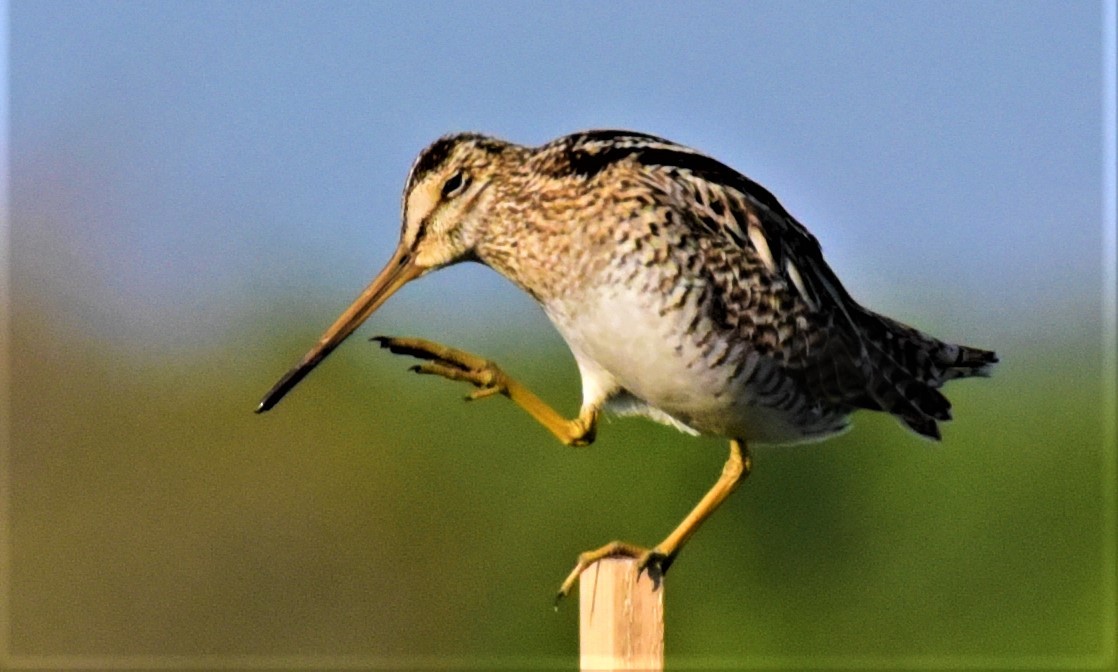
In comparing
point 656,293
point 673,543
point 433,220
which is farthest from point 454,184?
point 673,543

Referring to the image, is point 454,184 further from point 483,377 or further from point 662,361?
point 662,361

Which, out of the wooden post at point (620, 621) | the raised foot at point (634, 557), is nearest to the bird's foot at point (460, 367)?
the raised foot at point (634, 557)

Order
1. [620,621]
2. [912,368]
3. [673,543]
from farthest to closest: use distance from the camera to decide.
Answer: [912,368], [673,543], [620,621]

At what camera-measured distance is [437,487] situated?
10711mm

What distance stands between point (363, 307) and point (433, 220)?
0.32m

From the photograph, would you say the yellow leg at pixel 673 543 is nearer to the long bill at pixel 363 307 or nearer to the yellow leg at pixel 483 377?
the yellow leg at pixel 483 377

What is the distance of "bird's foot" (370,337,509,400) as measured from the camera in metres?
5.38

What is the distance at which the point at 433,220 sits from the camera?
5.57 m

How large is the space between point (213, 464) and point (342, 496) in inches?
31.3

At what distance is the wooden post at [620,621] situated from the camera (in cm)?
438

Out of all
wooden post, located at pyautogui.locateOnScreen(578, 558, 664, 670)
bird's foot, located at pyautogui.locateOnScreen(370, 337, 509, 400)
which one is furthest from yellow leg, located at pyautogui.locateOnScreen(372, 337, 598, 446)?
wooden post, located at pyautogui.locateOnScreen(578, 558, 664, 670)

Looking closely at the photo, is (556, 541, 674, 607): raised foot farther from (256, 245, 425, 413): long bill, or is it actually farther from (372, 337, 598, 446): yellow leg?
(256, 245, 425, 413): long bill

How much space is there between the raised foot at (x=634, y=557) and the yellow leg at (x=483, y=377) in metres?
0.67

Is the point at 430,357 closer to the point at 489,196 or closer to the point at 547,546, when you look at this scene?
the point at 489,196
